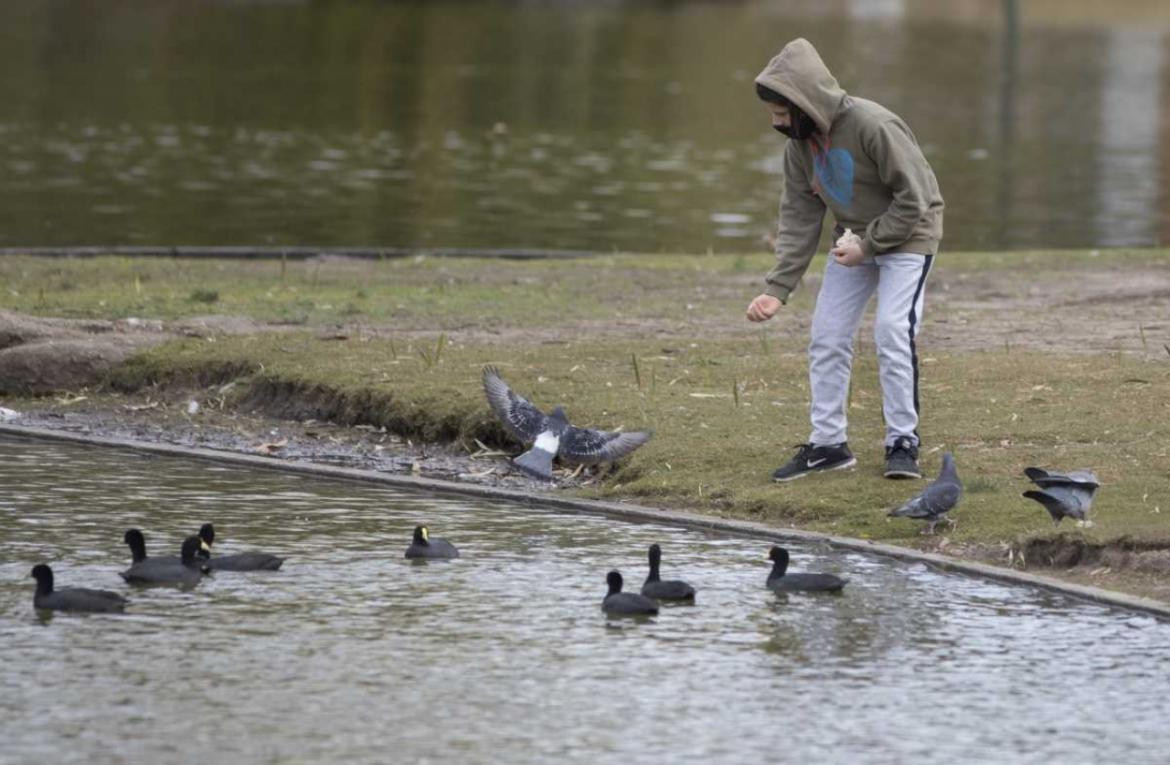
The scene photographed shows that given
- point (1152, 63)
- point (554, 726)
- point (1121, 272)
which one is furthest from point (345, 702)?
point (1152, 63)

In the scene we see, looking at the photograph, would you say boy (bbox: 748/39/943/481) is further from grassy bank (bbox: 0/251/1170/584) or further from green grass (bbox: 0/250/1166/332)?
green grass (bbox: 0/250/1166/332)

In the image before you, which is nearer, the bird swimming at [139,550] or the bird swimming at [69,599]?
the bird swimming at [69,599]

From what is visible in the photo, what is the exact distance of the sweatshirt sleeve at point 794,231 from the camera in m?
9.91

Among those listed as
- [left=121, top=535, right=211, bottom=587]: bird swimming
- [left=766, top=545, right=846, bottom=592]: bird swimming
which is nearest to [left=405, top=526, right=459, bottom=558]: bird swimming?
[left=121, top=535, right=211, bottom=587]: bird swimming

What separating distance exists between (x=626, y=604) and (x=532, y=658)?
0.61 meters

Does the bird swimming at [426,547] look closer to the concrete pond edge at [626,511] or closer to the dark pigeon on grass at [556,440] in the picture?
the concrete pond edge at [626,511]

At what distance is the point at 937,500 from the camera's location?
8.97 m

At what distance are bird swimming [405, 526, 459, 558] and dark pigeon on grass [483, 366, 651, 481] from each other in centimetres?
155

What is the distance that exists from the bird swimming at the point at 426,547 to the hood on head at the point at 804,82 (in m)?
2.29

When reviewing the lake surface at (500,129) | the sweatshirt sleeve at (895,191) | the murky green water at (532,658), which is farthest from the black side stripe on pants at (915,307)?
the lake surface at (500,129)

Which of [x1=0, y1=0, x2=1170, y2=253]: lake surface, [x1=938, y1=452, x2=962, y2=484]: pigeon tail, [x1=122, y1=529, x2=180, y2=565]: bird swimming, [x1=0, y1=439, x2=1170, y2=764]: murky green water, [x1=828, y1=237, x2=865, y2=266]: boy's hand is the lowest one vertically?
[x1=0, y1=439, x2=1170, y2=764]: murky green water

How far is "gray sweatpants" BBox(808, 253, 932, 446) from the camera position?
9.65 metres

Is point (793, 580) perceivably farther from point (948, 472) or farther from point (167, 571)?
point (167, 571)

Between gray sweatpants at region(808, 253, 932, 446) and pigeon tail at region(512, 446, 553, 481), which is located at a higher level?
gray sweatpants at region(808, 253, 932, 446)
